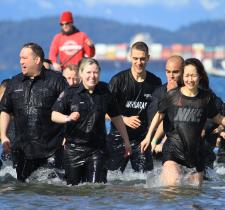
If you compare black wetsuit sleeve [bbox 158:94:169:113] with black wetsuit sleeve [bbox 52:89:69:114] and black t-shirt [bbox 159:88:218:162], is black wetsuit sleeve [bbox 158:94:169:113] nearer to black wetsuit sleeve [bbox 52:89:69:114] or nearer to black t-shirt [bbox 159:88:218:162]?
black t-shirt [bbox 159:88:218:162]

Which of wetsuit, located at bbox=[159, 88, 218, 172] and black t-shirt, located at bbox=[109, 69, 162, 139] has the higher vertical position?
black t-shirt, located at bbox=[109, 69, 162, 139]

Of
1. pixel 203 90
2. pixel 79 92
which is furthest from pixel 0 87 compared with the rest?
pixel 203 90

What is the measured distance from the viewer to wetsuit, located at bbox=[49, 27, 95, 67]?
17.1 metres

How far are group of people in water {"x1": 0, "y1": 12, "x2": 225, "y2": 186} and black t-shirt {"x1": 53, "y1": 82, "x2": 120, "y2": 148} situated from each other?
0.04 feet

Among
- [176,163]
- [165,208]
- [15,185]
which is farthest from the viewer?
[15,185]

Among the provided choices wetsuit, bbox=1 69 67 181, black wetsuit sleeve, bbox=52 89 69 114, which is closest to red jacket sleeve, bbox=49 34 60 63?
wetsuit, bbox=1 69 67 181

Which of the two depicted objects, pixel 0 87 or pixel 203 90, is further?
pixel 0 87

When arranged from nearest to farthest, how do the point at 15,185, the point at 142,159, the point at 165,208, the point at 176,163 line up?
the point at 165,208 → the point at 176,163 → the point at 15,185 → the point at 142,159

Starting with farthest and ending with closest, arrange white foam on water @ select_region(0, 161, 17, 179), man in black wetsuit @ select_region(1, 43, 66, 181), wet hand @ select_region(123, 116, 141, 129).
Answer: white foam on water @ select_region(0, 161, 17, 179) < wet hand @ select_region(123, 116, 141, 129) < man in black wetsuit @ select_region(1, 43, 66, 181)

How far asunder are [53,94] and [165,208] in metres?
2.17

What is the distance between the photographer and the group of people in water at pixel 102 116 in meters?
9.77

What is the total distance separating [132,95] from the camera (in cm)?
1169

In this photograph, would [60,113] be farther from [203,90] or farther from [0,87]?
[0,87]

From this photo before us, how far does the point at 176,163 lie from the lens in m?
9.91
